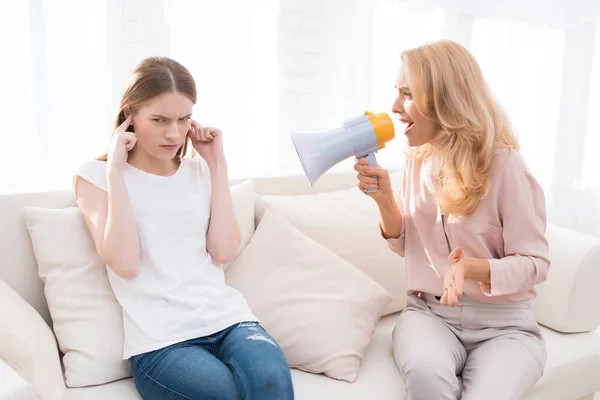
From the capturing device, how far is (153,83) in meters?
1.60

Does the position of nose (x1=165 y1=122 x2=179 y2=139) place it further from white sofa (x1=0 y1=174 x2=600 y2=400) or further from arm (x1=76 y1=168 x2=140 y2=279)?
white sofa (x1=0 y1=174 x2=600 y2=400)

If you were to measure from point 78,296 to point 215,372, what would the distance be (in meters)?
0.43

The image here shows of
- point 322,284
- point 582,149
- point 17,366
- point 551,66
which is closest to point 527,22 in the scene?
point 551,66

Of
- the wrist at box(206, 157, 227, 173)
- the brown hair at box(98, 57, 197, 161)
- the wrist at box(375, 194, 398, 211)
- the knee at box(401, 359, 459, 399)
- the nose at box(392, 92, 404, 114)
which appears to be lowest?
the knee at box(401, 359, 459, 399)

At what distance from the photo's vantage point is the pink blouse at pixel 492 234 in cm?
153

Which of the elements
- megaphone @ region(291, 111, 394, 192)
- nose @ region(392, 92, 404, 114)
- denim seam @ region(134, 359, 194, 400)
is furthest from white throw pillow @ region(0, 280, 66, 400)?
nose @ region(392, 92, 404, 114)

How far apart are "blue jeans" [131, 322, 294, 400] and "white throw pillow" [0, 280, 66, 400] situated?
7.6 inches

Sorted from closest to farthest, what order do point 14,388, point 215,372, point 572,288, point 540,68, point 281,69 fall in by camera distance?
point 14,388 → point 215,372 → point 572,288 → point 281,69 → point 540,68

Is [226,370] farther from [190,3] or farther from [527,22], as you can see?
[527,22]

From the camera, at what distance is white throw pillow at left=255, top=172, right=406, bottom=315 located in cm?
198

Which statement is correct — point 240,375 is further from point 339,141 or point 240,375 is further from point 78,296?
point 339,141

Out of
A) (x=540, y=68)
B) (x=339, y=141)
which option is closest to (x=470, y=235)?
(x=339, y=141)

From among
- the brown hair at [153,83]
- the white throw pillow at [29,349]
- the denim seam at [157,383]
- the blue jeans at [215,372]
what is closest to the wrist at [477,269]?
the blue jeans at [215,372]

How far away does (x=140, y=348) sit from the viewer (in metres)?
1.49
